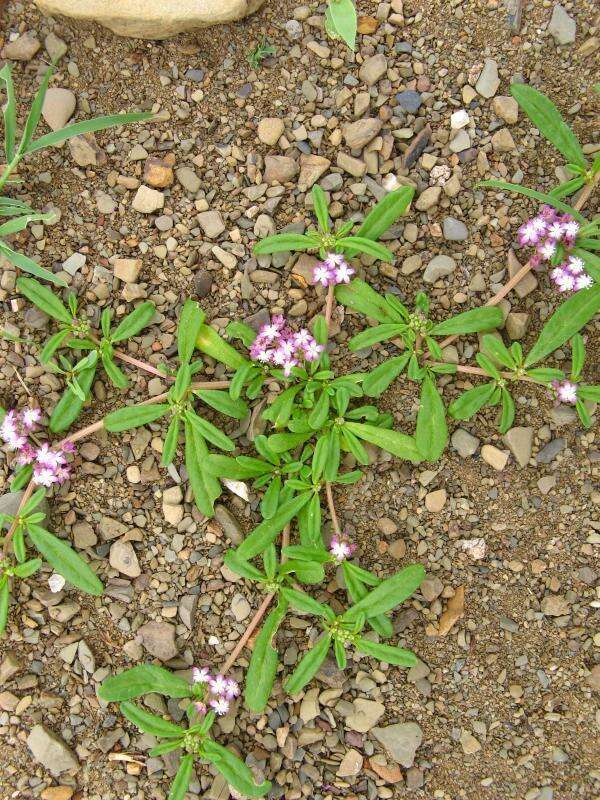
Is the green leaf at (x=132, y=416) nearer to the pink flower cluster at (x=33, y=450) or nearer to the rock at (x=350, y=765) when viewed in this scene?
the pink flower cluster at (x=33, y=450)

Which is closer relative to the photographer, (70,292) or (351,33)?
(351,33)

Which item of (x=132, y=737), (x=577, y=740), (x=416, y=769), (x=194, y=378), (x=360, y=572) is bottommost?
(x=132, y=737)

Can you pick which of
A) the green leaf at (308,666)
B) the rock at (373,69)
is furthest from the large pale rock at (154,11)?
the green leaf at (308,666)

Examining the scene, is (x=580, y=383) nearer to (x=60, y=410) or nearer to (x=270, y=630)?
(x=270, y=630)

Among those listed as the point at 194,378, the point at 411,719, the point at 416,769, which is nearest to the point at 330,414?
the point at 194,378

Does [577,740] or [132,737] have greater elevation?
[577,740]
